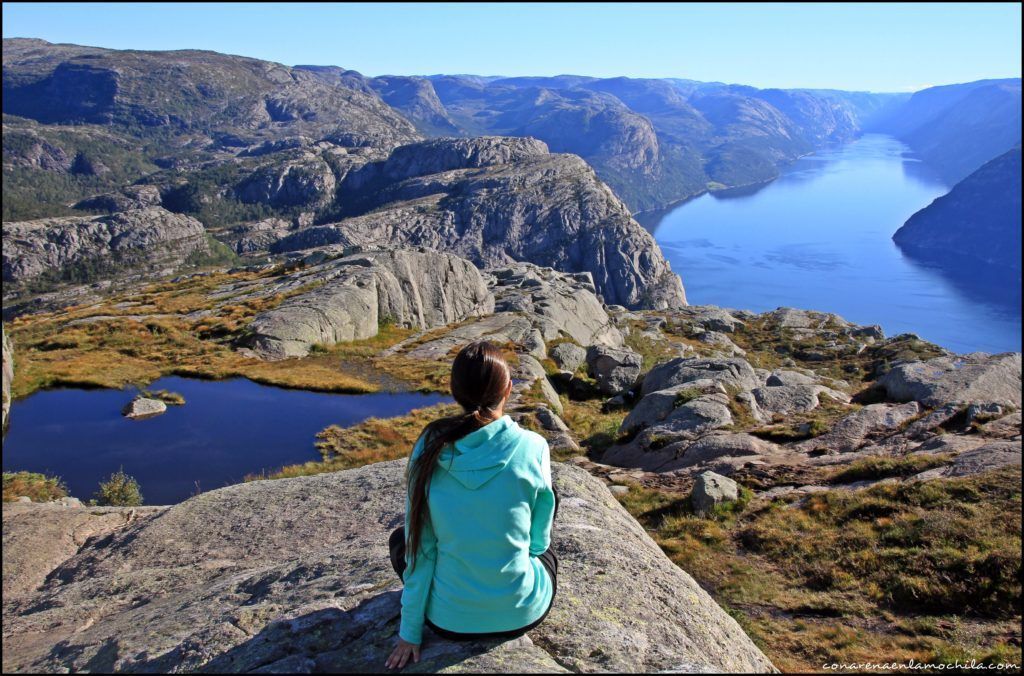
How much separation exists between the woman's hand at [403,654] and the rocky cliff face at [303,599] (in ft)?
0.39

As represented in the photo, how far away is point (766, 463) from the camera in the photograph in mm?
20312

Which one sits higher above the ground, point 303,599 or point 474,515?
point 474,515

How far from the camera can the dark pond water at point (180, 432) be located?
20.0m

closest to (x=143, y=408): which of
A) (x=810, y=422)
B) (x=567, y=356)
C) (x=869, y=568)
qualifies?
(x=869, y=568)

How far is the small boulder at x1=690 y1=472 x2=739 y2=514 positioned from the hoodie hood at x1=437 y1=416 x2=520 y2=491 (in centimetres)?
1316

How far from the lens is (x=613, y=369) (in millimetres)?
40000

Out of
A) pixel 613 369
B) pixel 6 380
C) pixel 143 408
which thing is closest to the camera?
pixel 143 408

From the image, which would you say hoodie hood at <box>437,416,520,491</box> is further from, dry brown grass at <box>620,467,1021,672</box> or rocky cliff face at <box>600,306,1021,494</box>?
rocky cliff face at <box>600,306,1021,494</box>

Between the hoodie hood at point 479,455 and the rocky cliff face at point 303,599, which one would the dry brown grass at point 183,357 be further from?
the hoodie hood at point 479,455

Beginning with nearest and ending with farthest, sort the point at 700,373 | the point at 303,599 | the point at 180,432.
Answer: the point at 303,599 → the point at 180,432 → the point at 700,373

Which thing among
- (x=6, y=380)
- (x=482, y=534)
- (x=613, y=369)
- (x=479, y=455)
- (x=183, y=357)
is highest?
(x=479, y=455)

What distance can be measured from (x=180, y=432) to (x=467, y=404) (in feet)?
74.2

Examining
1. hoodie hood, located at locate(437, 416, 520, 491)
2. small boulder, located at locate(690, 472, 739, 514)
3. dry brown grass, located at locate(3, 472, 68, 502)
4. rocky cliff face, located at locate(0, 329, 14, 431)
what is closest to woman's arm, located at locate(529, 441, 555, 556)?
hoodie hood, located at locate(437, 416, 520, 491)

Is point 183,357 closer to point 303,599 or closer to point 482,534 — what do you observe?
point 303,599
